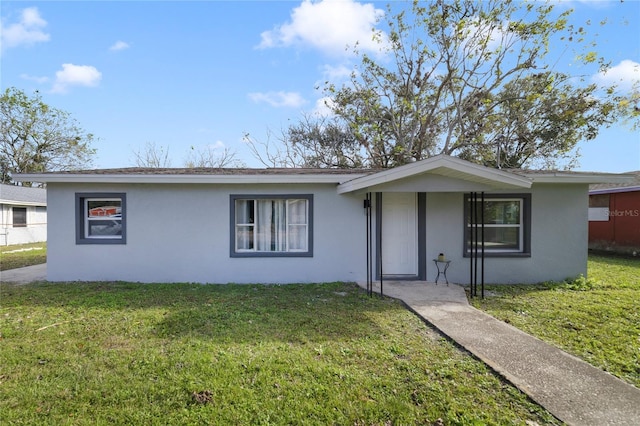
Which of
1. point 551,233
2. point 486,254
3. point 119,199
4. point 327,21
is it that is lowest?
point 486,254

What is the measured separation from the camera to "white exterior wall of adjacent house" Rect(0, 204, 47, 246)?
15.7 metres

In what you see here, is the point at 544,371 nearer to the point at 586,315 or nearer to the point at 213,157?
the point at 586,315

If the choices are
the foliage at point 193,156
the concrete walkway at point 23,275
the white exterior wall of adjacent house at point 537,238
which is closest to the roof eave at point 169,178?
the concrete walkway at point 23,275

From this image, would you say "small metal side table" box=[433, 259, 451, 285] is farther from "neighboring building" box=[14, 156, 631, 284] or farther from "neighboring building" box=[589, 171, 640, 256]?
"neighboring building" box=[589, 171, 640, 256]

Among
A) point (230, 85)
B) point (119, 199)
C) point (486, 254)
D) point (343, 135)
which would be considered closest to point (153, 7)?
point (230, 85)

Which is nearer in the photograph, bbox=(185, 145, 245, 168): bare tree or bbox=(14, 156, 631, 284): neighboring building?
bbox=(14, 156, 631, 284): neighboring building

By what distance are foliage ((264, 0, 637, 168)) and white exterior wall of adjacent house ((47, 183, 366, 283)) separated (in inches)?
406

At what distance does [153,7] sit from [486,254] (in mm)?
10818

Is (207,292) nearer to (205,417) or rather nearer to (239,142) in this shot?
(205,417)

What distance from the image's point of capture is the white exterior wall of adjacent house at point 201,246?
7227 mm

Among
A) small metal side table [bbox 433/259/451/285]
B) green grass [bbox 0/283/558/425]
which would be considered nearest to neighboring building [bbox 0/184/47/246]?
green grass [bbox 0/283/558/425]

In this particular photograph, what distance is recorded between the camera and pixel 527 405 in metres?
2.71

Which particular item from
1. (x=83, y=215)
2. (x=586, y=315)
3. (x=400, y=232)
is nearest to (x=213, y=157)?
(x=83, y=215)

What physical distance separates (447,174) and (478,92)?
461 inches
